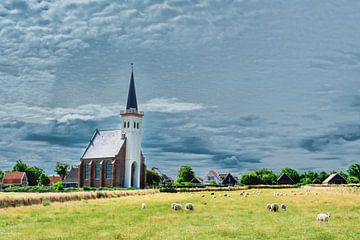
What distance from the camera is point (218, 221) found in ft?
93.1

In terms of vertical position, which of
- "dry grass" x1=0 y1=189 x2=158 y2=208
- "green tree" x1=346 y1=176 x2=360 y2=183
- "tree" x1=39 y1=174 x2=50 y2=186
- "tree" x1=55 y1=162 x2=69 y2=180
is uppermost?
"tree" x1=55 y1=162 x2=69 y2=180

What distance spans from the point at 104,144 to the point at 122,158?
9725 millimetres

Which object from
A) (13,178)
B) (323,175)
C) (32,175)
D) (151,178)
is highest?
(32,175)

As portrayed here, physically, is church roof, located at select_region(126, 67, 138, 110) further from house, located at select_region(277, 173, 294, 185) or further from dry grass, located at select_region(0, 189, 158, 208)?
house, located at select_region(277, 173, 294, 185)

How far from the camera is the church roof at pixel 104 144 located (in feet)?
398

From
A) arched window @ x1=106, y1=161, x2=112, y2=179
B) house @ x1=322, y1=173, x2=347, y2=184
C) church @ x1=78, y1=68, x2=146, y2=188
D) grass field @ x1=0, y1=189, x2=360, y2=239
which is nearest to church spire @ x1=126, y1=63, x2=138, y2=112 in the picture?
church @ x1=78, y1=68, x2=146, y2=188

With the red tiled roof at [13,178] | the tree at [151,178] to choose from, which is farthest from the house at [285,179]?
the red tiled roof at [13,178]

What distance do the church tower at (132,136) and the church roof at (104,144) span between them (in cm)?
255

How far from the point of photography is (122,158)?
11906 centimetres

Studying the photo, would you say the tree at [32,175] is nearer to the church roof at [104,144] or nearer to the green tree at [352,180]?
the church roof at [104,144]

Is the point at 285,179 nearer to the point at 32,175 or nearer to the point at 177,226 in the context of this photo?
Result: the point at 32,175

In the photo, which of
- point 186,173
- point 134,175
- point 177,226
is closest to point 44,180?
point 186,173

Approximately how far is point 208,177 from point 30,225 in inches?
5936

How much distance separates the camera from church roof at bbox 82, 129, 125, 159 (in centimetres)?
12144
